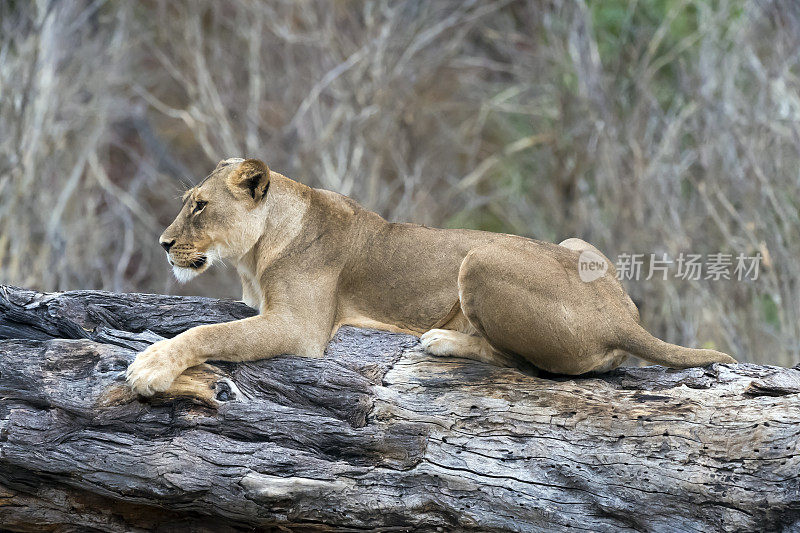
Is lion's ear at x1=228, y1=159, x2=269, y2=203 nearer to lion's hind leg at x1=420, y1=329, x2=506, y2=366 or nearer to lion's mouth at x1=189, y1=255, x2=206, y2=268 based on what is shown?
lion's mouth at x1=189, y1=255, x2=206, y2=268

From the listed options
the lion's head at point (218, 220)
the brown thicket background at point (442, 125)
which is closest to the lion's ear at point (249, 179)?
the lion's head at point (218, 220)

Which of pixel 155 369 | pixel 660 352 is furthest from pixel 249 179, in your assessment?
pixel 660 352

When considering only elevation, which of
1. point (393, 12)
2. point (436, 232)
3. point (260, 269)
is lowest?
point (260, 269)

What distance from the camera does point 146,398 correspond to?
421 centimetres

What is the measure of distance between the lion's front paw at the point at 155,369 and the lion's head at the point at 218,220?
858mm

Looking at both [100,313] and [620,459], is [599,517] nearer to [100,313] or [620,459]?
A: [620,459]

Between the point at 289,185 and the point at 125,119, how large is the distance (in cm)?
1059

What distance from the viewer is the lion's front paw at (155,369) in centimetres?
412

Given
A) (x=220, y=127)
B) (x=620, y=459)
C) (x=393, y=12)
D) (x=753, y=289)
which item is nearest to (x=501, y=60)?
(x=393, y=12)

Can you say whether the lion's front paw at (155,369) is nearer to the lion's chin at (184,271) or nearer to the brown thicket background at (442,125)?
the lion's chin at (184,271)

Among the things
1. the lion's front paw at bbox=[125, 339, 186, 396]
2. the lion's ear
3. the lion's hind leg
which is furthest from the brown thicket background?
the lion's front paw at bbox=[125, 339, 186, 396]

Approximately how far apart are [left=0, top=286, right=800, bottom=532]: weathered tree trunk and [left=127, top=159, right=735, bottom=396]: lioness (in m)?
0.16

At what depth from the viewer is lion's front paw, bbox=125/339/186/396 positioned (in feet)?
13.5

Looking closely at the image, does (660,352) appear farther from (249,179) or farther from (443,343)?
(249,179)
